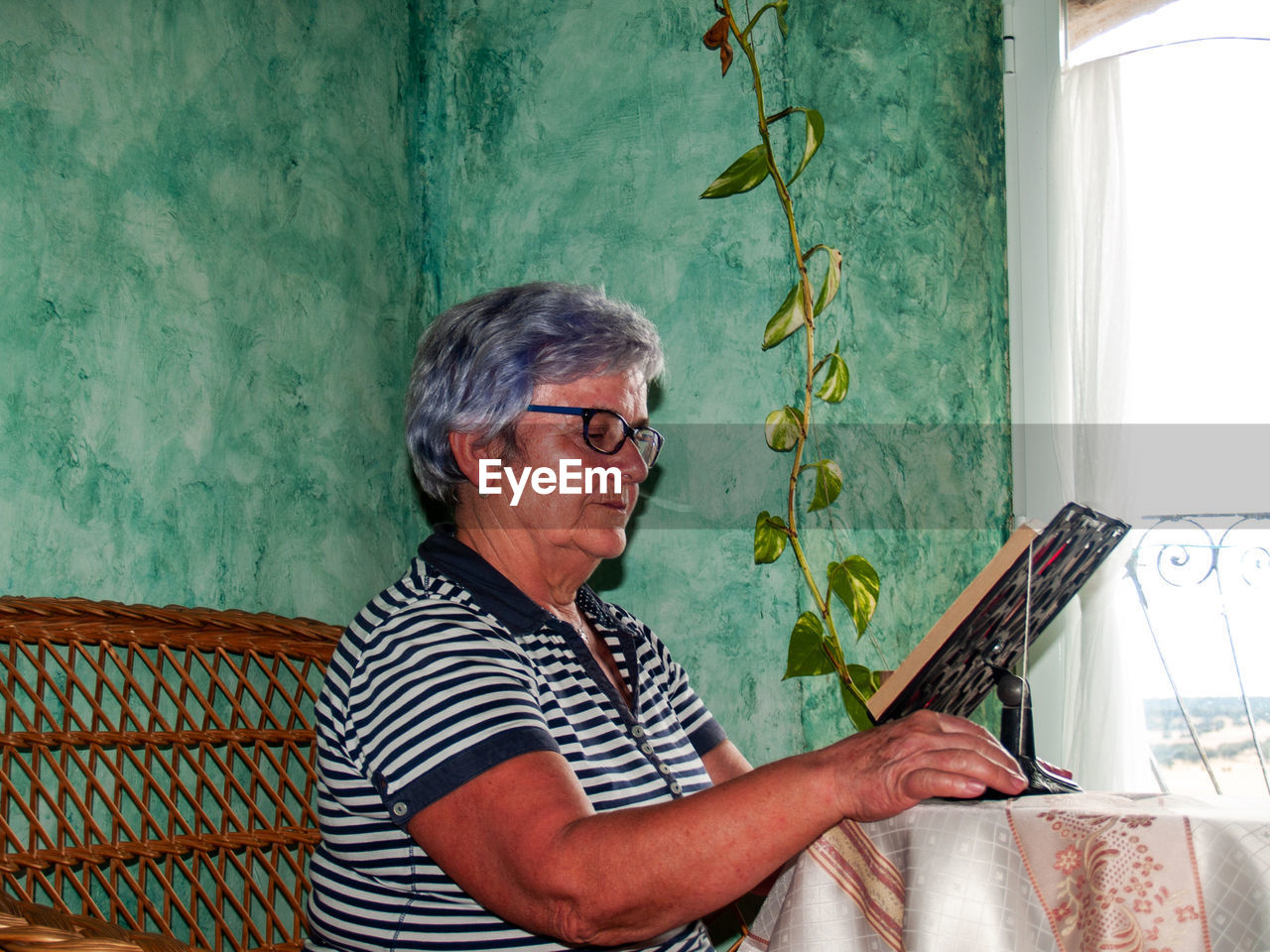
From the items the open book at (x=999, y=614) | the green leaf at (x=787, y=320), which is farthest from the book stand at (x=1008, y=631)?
the green leaf at (x=787, y=320)

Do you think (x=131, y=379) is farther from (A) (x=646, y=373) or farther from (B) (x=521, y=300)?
(A) (x=646, y=373)

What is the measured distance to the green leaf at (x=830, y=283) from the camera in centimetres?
180

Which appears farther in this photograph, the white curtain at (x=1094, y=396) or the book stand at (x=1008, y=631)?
the white curtain at (x=1094, y=396)

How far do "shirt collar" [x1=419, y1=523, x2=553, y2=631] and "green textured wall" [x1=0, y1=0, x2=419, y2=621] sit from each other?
484mm

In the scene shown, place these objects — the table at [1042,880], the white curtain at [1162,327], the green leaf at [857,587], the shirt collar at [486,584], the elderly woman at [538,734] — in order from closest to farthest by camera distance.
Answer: the table at [1042,880] < the elderly woman at [538,734] < the shirt collar at [486,584] < the white curtain at [1162,327] < the green leaf at [857,587]

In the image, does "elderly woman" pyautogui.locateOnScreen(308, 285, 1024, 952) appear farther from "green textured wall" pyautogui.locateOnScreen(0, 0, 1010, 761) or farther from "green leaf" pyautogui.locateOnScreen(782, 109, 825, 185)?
"green leaf" pyautogui.locateOnScreen(782, 109, 825, 185)

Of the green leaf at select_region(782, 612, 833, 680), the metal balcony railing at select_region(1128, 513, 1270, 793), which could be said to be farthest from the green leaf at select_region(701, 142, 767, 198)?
the metal balcony railing at select_region(1128, 513, 1270, 793)

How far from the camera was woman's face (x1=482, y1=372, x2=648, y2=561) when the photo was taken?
132 cm

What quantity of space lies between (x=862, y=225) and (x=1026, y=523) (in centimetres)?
103

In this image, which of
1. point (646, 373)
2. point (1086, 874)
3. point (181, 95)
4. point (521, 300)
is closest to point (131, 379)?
point (181, 95)

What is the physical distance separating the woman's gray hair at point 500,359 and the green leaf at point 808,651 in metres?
0.60

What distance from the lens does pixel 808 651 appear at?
1.77 meters

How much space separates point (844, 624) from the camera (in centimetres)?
181

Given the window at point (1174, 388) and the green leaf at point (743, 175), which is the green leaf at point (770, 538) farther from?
the green leaf at point (743, 175)
